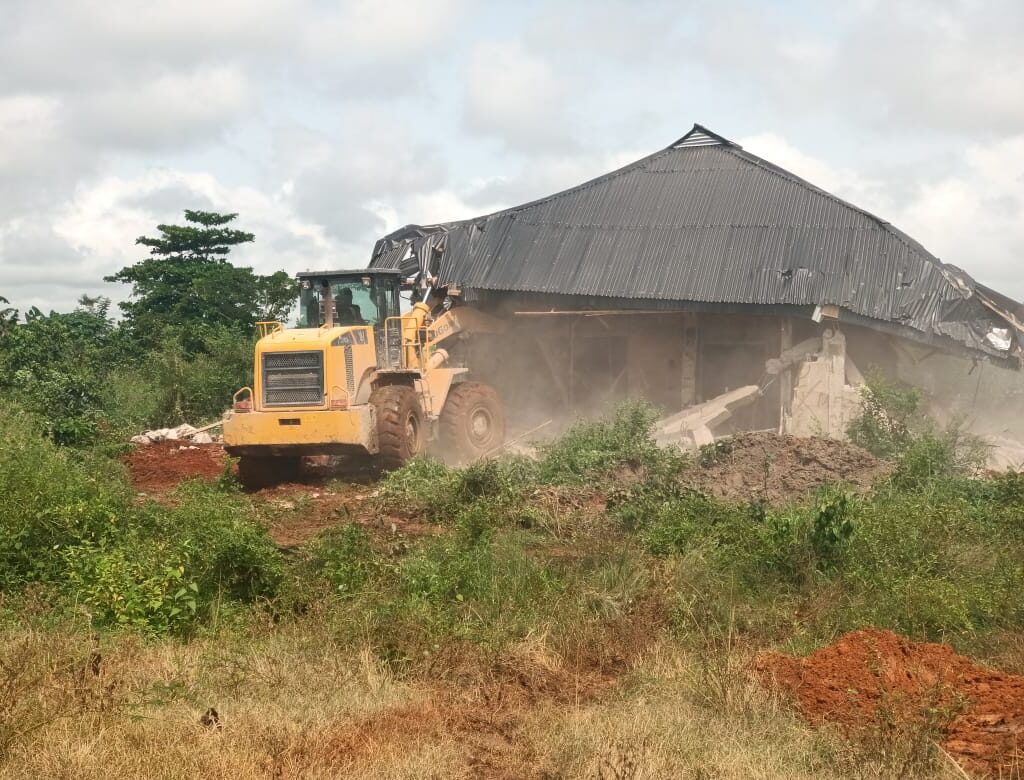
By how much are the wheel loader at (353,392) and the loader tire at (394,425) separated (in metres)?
0.01

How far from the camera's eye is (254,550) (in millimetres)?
8805

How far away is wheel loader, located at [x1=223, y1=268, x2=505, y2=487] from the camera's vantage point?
14.4 metres

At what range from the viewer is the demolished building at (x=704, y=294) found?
1870 centimetres

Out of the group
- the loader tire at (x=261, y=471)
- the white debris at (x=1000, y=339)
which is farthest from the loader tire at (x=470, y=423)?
the white debris at (x=1000, y=339)

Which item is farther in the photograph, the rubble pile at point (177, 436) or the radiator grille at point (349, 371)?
the rubble pile at point (177, 436)

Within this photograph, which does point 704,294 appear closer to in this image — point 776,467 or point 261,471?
point 776,467

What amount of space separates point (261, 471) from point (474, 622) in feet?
24.8

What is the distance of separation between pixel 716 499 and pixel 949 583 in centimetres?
303

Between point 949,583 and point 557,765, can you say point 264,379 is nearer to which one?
point 949,583

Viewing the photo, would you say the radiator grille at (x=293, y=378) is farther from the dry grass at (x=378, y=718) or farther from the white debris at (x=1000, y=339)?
the white debris at (x=1000, y=339)

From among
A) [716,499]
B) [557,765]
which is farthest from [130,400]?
[557,765]

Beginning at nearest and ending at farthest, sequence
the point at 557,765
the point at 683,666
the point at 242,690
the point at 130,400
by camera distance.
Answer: the point at 557,765
the point at 242,690
the point at 683,666
the point at 130,400

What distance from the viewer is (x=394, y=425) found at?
14.8 meters

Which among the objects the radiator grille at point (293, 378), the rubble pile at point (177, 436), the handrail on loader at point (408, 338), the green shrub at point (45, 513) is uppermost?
the handrail on loader at point (408, 338)
